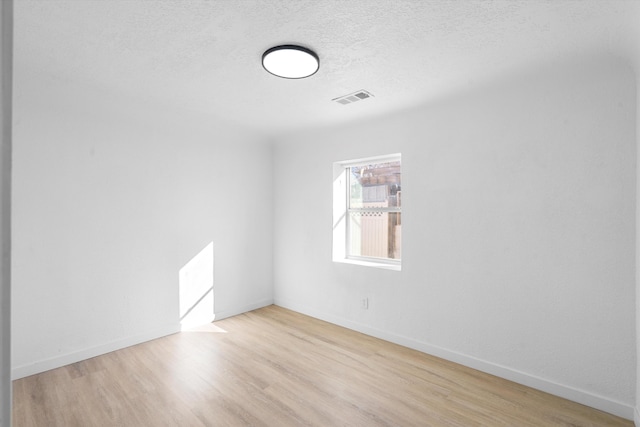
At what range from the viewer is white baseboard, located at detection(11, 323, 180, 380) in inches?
108

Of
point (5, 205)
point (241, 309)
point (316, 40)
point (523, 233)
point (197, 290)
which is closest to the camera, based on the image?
point (5, 205)

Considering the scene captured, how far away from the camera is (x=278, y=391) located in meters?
2.55

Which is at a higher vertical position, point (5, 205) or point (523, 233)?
point (5, 205)

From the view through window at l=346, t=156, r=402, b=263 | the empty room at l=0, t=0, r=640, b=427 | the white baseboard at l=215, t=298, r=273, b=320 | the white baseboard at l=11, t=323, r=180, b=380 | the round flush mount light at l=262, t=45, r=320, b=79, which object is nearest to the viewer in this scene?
the empty room at l=0, t=0, r=640, b=427

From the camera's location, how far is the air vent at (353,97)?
9.83 ft

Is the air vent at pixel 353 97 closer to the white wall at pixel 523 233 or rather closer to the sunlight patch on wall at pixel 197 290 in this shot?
the white wall at pixel 523 233

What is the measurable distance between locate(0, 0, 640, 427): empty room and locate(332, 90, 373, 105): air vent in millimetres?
32

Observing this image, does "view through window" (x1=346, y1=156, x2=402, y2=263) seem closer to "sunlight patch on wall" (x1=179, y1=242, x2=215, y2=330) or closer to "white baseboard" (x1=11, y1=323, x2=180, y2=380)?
"sunlight patch on wall" (x1=179, y1=242, x2=215, y2=330)

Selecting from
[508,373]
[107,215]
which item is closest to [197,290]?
[107,215]

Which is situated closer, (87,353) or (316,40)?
(316,40)

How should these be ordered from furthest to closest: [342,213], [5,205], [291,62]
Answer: [342,213]
[291,62]
[5,205]

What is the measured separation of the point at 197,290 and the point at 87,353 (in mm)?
1188

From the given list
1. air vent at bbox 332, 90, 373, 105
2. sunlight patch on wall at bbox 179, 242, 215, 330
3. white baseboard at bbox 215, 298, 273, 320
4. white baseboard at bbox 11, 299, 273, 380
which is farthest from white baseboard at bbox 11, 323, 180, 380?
air vent at bbox 332, 90, 373, 105

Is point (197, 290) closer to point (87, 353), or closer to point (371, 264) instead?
point (87, 353)
